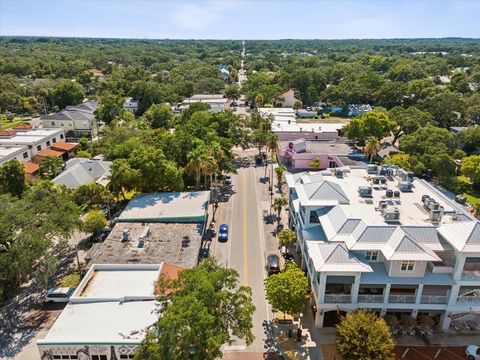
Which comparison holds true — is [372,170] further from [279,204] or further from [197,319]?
[197,319]

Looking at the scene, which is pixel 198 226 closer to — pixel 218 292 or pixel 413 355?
pixel 218 292

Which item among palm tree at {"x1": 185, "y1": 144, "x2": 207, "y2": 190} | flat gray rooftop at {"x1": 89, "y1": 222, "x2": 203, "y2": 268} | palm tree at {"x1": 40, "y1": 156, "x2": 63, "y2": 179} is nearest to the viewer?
flat gray rooftop at {"x1": 89, "y1": 222, "x2": 203, "y2": 268}

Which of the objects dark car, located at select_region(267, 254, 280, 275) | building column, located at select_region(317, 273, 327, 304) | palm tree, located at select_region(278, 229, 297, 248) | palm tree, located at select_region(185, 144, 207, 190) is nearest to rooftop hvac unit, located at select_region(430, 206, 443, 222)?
building column, located at select_region(317, 273, 327, 304)

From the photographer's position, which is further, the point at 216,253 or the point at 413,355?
the point at 216,253

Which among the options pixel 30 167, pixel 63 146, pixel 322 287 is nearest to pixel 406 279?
pixel 322 287

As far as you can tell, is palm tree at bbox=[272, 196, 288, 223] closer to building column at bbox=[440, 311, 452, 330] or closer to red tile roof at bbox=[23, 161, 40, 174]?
building column at bbox=[440, 311, 452, 330]

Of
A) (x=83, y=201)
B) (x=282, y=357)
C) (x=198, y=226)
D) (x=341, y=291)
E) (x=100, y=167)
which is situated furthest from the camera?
(x=100, y=167)

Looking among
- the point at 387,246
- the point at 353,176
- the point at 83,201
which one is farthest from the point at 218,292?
the point at 83,201
